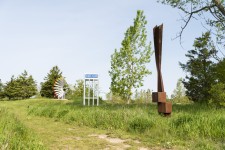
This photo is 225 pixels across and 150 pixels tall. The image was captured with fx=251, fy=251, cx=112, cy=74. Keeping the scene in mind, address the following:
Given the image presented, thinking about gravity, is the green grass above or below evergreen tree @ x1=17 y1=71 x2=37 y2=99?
below

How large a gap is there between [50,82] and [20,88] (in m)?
5.88

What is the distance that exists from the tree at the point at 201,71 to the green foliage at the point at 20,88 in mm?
28218

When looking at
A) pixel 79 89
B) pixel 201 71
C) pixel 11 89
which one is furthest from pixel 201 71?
pixel 11 89

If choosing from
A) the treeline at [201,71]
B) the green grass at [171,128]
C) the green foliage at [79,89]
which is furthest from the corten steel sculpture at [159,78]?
the green foliage at [79,89]

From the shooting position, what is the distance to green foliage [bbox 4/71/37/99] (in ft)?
131

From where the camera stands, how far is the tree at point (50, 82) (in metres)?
37.9

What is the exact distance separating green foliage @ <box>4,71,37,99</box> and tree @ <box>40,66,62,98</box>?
2.89 metres

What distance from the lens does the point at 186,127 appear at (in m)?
7.20

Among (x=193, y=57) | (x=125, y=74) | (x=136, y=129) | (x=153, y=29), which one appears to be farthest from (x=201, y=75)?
(x=136, y=129)

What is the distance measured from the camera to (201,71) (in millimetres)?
18906

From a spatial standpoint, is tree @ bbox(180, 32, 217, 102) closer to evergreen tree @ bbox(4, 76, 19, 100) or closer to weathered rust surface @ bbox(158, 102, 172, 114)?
weathered rust surface @ bbox(158, 102, 172, 114)

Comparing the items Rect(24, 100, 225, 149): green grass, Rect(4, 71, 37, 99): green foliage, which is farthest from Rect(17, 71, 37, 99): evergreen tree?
Rect(24, 100, 225, 149): green grass

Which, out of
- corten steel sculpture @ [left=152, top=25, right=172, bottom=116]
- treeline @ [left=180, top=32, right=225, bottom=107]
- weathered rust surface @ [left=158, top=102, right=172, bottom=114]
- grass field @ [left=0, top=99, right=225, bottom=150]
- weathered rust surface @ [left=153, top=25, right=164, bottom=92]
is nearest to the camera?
grass field @ [left=0, top=99, right=225, bottom=150]

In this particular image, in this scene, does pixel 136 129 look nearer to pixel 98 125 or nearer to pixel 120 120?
pixel 120 120
